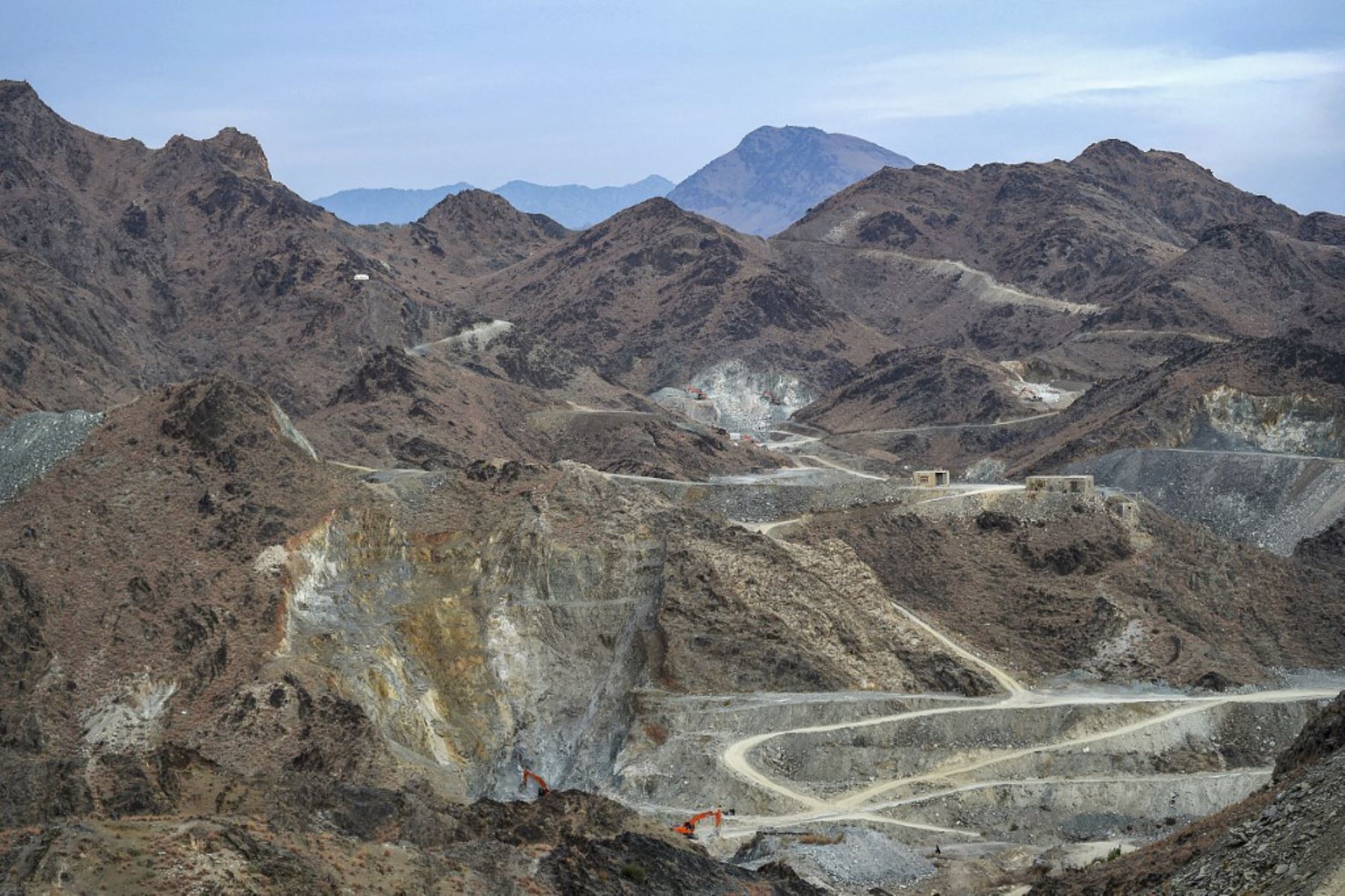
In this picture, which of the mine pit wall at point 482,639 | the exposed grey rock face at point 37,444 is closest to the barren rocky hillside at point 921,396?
the mine pit wall at point 482,639

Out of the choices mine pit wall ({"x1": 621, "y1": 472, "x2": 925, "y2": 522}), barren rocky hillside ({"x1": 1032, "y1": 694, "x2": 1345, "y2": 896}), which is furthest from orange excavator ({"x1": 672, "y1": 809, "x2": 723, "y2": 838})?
mine pit wall ({"x1": 621, "y1": 472, "x2": 925, "y2": 522})

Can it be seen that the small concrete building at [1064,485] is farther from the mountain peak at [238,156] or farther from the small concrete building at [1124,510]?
the mountain peak at [238,156]

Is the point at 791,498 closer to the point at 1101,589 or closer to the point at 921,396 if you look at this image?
the point at 1101,589

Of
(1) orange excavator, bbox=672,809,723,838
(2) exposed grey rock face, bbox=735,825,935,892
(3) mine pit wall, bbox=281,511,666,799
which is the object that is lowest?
(1) orange excavator, bbox=672,809,723,838

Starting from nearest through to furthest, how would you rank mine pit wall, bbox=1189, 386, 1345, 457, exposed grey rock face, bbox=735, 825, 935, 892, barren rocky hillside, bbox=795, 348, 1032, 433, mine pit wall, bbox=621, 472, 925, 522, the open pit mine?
1. the open pit mine
2. exposed grey rock face, bbox=735, 825, 935, 892
3. mine pit wall, bbox=621, 472, 925, 522
4. mine pit wall, bbox=1189, 386, 1345, 457
5. barren rocky hillside, bbox=795, 348, 1032, 433

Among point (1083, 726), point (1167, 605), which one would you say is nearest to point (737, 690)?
point (1083, 726)

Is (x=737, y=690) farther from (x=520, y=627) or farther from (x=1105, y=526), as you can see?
(x=1105, y=526)

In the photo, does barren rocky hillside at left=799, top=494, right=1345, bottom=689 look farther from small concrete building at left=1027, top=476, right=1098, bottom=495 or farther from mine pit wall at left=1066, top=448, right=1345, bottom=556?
mine pit wall at left=1066, top=448, right=1345, bottom=556
